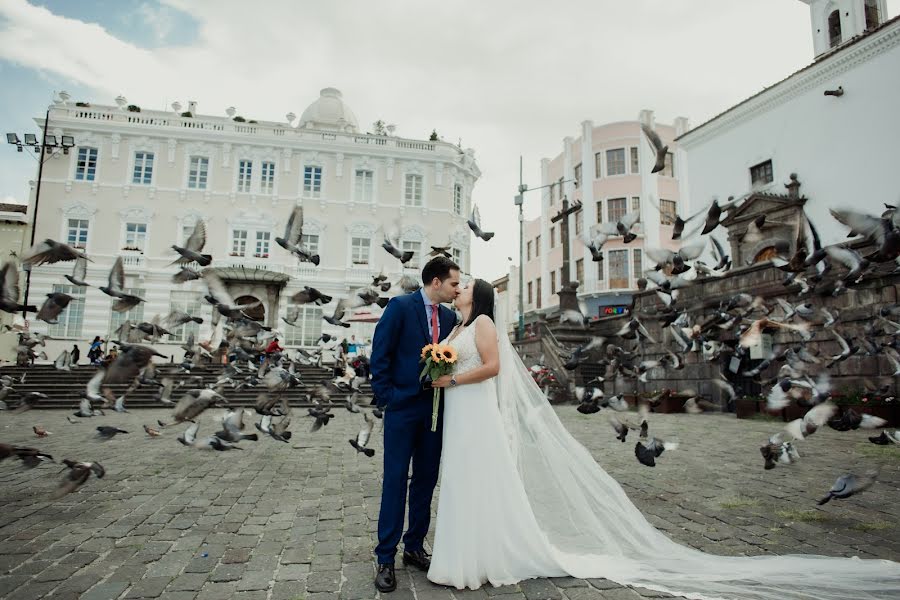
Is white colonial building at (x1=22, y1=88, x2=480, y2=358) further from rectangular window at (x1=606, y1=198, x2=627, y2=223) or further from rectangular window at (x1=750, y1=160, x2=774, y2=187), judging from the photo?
rectangular window at (x1=750, y1=160, x2=774, y2=187)

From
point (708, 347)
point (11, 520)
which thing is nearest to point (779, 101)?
point (708, 347)

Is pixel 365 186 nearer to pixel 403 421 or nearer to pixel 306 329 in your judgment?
pixel 306 329

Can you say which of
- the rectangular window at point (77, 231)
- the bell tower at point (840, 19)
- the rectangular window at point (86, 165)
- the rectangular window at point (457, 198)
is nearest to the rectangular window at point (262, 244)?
the rectangular window at point (77, 231)

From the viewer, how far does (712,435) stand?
10.8m

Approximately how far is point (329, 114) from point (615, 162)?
20.8 metres

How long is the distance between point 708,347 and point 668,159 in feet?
94.8

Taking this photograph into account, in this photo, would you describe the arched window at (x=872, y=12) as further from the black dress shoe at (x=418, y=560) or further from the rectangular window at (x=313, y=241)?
the rectangular window at (x=313, y=241)

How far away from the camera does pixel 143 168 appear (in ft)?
106

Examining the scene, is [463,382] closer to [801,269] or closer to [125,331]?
[801,269]

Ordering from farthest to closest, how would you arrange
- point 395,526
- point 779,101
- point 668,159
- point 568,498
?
point 668,159, point 779,101, point 568,498, point 395,526

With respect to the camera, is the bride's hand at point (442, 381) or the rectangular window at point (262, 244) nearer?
the bride's hand at point (442, 381)

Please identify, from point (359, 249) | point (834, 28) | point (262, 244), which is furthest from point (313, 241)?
point (834, 28)

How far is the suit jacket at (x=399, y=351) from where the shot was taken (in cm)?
363

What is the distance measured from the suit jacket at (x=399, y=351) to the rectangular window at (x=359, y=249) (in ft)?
100
